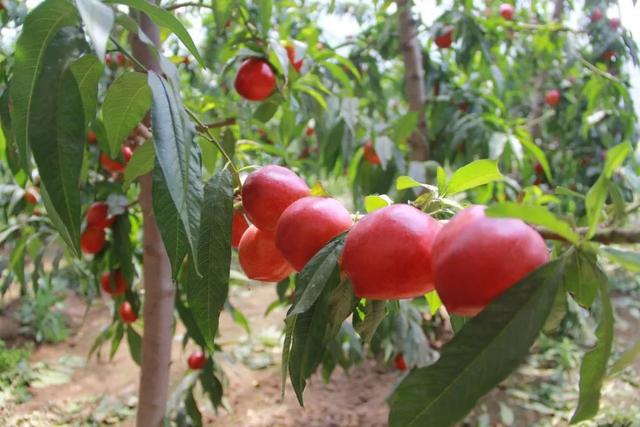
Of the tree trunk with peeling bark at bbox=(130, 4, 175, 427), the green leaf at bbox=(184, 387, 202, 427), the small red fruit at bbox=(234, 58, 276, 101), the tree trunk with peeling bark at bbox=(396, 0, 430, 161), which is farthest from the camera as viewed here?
the tree trunk with peeling bark at bbox=(396, 0, 430, 161)

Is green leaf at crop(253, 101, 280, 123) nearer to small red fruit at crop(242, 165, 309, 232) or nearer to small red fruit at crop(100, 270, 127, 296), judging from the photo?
small red fruit at crop(100, 270, 127, 296)

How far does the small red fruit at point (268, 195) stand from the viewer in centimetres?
43

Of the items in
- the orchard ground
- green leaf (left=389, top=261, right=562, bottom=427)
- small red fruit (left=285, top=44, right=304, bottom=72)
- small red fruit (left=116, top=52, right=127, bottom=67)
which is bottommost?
the orchard ground

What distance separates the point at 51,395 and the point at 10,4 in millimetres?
1776

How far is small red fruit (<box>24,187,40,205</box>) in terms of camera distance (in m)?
1.21

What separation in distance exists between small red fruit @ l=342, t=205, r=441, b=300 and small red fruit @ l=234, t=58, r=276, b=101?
704 millimetres

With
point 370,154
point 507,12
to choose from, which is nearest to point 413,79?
point 370,154

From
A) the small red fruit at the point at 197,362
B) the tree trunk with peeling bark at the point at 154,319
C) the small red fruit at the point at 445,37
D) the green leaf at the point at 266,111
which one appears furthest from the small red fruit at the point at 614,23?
the tree trunk with peeling bark at the point at 154,319

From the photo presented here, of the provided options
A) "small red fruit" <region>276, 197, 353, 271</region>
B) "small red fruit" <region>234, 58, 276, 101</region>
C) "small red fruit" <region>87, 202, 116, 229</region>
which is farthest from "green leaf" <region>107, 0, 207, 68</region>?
"small red fruit" <region>87, 202, 116, 229</region>

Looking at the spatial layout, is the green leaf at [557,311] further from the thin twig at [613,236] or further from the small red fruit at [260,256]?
the small red fruit at [260,256]

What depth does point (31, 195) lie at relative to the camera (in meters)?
1.23

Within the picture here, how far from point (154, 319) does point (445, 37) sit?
109 centimetres

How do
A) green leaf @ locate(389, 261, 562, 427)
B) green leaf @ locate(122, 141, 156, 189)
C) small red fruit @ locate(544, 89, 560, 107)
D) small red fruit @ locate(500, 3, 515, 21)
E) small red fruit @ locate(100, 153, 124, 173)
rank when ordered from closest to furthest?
green leaf @ locate(389, 261, 562, 427) < green leaf @ locate(122, 141, 156, 189) < small red fruit @ locate(100, 153, 124, 173) < small red fruit @ locate(500, 3, 515, 21) < small red fruit @ locate(544, 89, 560, 107)

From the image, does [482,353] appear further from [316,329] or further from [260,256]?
[260,256]
